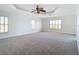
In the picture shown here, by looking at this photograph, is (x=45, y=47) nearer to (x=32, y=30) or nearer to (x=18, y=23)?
(x=32, y=30)

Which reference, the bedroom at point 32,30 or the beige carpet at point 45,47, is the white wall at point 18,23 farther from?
the beige carpet at point 45,47

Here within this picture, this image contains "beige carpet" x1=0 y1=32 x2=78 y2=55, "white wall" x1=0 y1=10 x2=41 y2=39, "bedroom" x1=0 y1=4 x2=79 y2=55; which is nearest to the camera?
"beige carpet" x1=0 y1=32 x2=78 y2=55

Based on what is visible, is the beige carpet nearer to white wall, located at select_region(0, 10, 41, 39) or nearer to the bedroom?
the bedroom

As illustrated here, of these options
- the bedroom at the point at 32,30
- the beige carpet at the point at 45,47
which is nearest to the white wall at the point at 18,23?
the bedroom at the point at 32,30

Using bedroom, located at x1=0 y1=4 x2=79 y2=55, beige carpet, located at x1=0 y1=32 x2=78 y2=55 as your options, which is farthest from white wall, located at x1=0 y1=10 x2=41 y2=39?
beige carpet, located at x1=0 y1=32 x2=78 y2=55

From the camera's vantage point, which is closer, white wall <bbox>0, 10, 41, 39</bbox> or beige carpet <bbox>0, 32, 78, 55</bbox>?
beige carpet <bbox>0, 32, 78, 55</bbox>

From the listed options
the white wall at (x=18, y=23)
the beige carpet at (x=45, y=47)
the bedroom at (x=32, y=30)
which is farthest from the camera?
the white wall at (x=18, y=23)

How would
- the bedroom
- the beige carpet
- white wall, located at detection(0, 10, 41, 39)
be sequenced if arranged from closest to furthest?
the beige carpet < the bedroom < white wall, located at detection(0, 10, 41, 39)

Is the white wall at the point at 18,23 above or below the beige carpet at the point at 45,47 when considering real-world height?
above
